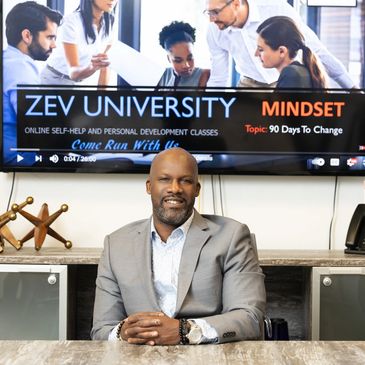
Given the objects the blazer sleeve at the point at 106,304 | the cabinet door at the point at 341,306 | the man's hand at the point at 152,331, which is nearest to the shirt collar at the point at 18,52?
the blazer sleeve at the point at 106,304

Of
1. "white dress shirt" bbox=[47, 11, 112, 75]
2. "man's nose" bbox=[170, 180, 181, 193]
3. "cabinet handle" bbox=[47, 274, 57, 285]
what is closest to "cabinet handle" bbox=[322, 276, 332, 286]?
"man's nose" bbox=[170, 180, 181, 193]

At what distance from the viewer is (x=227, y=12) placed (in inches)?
145

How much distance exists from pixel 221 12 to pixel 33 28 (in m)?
0.92

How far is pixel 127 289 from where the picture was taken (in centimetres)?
254

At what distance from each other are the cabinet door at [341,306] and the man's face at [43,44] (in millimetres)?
1682

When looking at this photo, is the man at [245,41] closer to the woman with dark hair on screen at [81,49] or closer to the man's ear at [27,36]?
the woman with dark hair on screen at [81,49]

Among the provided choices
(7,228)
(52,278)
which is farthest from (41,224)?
(52,278)

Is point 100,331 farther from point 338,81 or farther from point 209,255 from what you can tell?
point 338,81

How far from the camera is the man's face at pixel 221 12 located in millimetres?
3674

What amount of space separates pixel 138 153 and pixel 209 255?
1.23m

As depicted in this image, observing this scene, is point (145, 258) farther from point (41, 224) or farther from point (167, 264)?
point (41, 224)

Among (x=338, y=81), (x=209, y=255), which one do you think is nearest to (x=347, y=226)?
(x=338, y=81)

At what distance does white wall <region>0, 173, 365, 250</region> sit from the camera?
12.5ft
